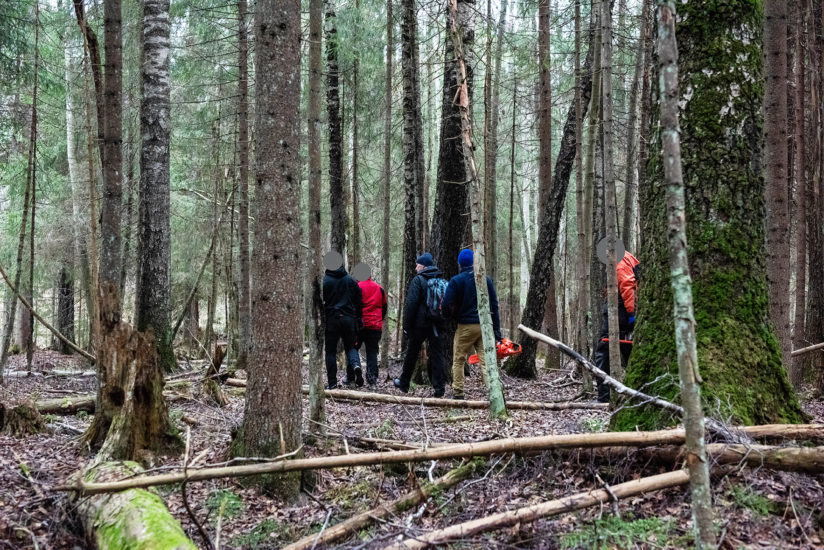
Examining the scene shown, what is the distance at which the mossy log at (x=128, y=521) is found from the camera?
3.46 metres

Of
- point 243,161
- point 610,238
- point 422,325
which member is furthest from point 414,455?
point 243,161

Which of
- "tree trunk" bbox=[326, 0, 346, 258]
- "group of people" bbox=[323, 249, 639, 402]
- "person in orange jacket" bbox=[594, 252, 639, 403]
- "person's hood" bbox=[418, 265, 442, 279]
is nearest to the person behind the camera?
"person in orange jacket" bbox=[594, 252, 639, 403]

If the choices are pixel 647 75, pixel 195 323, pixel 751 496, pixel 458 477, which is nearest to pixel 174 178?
pixel 195 323

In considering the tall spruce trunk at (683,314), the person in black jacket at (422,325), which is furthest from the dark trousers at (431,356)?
the tall spruce trunk at (683,314)

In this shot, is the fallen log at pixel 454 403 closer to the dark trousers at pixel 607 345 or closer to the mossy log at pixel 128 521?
the dark trousers at pixel 607 345

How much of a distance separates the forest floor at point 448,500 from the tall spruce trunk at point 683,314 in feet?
2.70

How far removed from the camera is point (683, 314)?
2.66 m

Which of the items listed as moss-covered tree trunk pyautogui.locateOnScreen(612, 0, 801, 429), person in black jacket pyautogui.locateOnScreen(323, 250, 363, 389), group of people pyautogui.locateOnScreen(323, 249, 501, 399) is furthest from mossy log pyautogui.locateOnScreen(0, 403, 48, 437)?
moss-covered tree trunk pyautogui.locateOnScreen(612, 0, 801, 429)

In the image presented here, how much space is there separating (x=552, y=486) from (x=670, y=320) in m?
1.54

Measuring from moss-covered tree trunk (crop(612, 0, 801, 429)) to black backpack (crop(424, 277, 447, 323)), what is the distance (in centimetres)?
473

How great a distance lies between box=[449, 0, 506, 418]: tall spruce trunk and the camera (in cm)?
677

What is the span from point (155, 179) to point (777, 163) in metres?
9.29

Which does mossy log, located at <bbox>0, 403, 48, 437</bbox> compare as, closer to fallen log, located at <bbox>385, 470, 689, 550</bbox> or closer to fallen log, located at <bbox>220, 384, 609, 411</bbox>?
fallen log, located at <bbox>220, 384, 609, 411</bbox>

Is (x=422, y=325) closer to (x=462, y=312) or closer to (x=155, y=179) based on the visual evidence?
(x=462, y=312)
